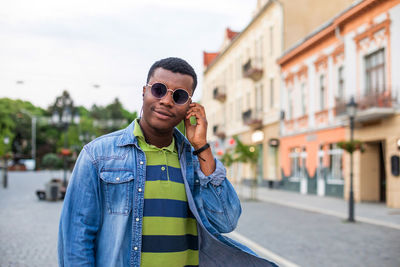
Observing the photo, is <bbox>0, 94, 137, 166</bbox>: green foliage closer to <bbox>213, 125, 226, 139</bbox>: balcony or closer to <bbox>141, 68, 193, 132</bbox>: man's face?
<bbox>213, 125, 226, 139</bbox>: balcony

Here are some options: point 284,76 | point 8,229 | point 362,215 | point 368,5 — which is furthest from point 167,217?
point 284,76

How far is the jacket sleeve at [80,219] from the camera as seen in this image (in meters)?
2.10

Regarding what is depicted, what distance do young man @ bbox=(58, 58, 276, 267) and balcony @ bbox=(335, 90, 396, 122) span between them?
1668 cm

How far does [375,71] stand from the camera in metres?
19.3

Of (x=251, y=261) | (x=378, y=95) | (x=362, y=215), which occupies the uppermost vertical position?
(x=378, y=95)

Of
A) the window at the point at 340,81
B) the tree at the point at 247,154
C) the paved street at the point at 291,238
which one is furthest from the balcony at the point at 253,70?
the paved street at the point at 291,238

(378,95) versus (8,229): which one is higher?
(378,95)

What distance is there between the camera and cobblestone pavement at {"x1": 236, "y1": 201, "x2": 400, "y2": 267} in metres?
7.56

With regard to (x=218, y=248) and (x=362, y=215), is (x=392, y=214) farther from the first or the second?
(x=218, y=248)

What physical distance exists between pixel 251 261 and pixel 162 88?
0.97 m

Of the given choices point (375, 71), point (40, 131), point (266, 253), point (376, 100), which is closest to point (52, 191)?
point (376, 100)

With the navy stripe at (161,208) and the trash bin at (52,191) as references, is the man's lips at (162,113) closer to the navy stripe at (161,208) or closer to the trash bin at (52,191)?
the navy stripe at (161,208)

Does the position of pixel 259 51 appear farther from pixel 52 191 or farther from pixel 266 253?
pixel 266 253

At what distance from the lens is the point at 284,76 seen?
29500 mm
